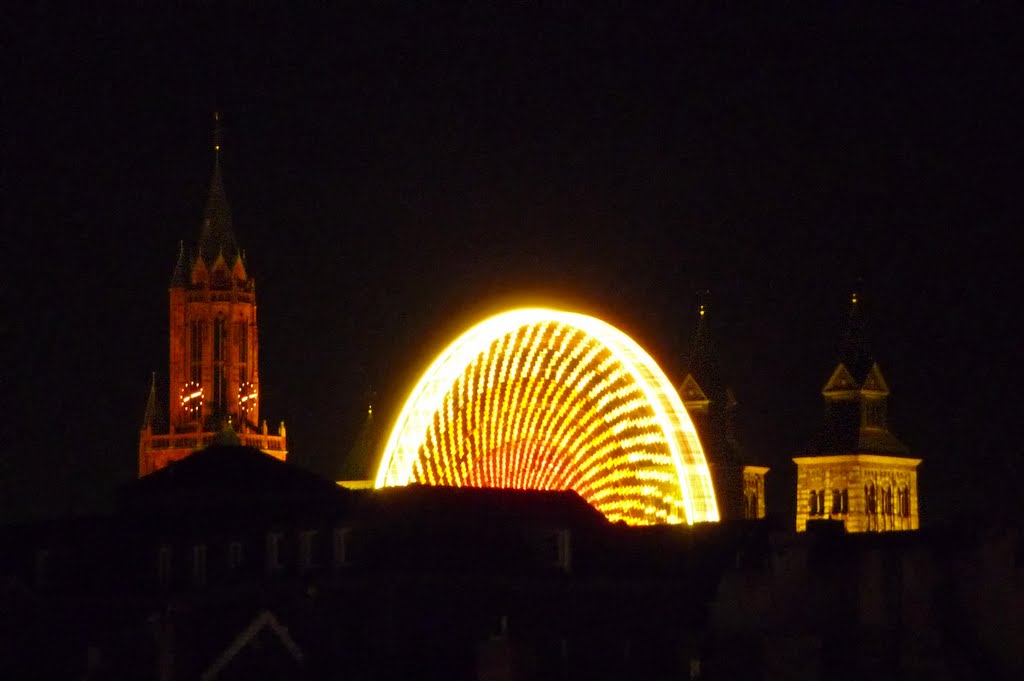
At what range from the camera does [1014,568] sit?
77562 millimetres

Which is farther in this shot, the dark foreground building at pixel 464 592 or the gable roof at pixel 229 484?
the gable roof at pixel 229 484

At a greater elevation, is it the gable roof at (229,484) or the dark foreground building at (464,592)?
the gable roof at (229,484)

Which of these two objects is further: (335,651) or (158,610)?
(158,610)

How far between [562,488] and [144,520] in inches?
703

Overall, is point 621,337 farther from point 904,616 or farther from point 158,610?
point 904,616

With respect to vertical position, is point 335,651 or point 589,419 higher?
point 589,419

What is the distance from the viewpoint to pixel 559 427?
123938 mm

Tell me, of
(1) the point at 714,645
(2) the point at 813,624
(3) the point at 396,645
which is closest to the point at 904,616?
(2) the point at 813,624

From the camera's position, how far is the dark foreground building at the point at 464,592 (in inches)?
3191

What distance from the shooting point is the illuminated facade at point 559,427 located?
384ft

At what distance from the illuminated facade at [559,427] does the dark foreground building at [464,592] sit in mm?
3786

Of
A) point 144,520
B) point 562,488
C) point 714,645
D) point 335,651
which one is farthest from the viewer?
point 562,488

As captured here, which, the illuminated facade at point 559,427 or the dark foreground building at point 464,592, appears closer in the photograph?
the dark foreground building at point 464,592

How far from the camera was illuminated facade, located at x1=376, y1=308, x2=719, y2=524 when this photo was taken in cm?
11712
